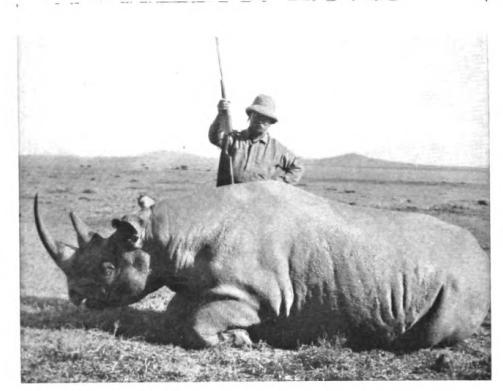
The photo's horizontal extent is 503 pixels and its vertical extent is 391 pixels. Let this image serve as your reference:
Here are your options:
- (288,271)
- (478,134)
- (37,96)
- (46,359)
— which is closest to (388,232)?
(288,271)

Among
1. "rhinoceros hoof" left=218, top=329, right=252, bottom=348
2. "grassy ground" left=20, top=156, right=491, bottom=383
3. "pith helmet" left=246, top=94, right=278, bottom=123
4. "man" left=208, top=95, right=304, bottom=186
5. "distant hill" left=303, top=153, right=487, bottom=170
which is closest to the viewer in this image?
"grassy ground" left=20, top=156, right=491, bottom=383

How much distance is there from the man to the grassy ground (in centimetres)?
170

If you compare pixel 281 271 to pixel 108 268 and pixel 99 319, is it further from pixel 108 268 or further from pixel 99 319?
pixel 99 319

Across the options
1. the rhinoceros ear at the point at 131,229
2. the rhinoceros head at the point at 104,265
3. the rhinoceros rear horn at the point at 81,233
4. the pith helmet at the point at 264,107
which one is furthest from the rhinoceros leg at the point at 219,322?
the pith helmet at the point at 264,107

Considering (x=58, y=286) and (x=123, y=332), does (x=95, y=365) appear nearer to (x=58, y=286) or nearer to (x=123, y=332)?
(x=123, y=332)

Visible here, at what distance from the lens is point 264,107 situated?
1109 centimetres

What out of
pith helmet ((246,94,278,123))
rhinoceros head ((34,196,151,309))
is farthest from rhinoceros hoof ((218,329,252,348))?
pith helmet ((246,94,278,123))

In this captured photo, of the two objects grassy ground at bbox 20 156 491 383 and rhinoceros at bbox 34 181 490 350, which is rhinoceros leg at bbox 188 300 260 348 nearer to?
rhinoceros at bbox 34 181 490 350

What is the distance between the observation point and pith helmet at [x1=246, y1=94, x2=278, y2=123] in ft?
36.2

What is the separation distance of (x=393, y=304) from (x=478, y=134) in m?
3.26

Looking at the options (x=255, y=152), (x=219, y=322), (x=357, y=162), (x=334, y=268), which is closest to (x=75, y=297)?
(x=219, y=322)

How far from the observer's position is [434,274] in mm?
10078

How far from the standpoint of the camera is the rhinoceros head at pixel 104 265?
10.0 metres

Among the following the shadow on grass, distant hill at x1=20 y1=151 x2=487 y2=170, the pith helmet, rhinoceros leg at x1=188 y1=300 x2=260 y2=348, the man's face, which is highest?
the pith helmet
